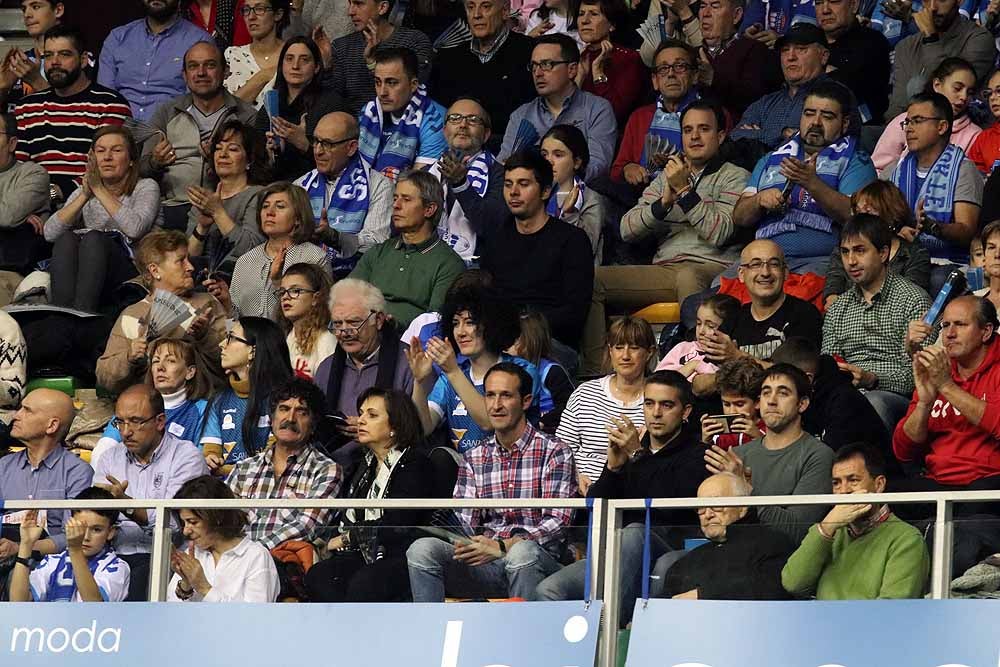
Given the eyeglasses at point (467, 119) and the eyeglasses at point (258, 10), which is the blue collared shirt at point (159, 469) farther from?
the eyeglasses at point (258, 10)

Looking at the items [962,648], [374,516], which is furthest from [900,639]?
[374,516]

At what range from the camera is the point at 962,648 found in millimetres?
6785

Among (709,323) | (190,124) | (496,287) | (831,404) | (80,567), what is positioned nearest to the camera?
(80,567)

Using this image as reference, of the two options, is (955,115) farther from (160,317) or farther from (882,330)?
(160,317)

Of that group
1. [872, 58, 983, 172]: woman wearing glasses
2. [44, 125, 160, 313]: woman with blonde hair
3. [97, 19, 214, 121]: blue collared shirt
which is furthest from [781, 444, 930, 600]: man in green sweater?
[97, 19, 214, 121]: blue collared shirt

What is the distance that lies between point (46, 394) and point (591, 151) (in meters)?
3.30

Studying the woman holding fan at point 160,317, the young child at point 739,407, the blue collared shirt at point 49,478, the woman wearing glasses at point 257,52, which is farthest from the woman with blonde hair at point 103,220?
the young child at point 739,407

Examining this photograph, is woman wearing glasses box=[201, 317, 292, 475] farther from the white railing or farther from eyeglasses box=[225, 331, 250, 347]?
the white railing

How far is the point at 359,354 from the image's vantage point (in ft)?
31.9

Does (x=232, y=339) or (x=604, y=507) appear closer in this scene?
(x=604, y=507)

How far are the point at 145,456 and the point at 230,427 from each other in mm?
533

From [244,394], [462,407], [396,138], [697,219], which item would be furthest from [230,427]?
[697,219]

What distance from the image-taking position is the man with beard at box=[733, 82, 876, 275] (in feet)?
33.3

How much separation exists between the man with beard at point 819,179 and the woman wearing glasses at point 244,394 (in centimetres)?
233
